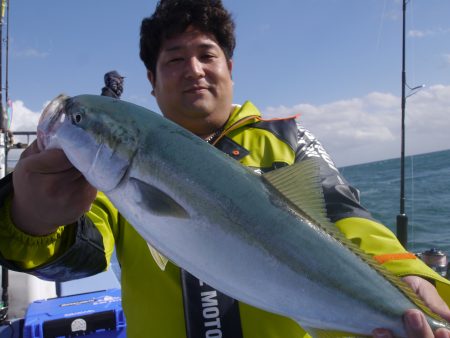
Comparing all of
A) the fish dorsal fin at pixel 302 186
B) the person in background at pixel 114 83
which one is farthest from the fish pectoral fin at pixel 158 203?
the person in background at pixel 114 83

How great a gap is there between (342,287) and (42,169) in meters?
1.42

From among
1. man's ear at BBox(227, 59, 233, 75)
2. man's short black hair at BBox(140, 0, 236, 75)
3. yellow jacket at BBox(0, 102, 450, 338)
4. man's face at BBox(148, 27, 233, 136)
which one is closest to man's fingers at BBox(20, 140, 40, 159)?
yellow jacket at BBox(0, 102, 450, 338)

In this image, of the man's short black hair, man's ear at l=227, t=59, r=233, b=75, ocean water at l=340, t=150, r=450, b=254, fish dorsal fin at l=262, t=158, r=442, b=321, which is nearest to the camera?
fish dorsal fin at l=262, t=158, r=442, b=321

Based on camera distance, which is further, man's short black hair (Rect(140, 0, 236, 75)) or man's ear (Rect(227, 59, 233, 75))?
man's ear (Rect(227, 59, 233, 75))

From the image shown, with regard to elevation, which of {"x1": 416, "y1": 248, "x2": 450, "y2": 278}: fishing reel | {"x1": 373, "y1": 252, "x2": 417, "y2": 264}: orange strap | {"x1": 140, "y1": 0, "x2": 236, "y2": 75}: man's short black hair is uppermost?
{"x1": 140, "y1": 0, "x2": 236, "y2": 75}: man's short black hair

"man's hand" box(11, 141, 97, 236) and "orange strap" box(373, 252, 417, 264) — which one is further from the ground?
"man's hand" box(11, 141, 97, 236)

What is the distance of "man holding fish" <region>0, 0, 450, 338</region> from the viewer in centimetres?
173

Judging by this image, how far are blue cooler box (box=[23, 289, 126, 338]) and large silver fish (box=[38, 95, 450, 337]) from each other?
3021 millimetres

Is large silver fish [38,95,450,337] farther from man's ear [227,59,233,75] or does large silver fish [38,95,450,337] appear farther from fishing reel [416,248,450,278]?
fishing reel [416,248,450,278]

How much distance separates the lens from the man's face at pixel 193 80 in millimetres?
2766

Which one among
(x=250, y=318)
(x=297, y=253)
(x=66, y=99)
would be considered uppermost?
(x=66, y=99)

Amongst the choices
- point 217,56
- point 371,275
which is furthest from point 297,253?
point 217,56

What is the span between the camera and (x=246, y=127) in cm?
302

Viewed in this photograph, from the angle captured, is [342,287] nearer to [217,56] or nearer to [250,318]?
[250,318]
